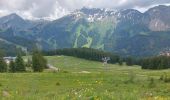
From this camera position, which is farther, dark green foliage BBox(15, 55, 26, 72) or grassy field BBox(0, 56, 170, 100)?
dark green foliage BBox(15, 55, 26, 72)

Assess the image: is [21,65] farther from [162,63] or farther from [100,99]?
[100,99]

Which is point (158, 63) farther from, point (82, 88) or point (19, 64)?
point (82, 88)

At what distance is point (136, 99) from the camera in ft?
47.2

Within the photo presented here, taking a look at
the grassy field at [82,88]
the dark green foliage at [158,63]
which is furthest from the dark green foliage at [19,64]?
the dark green foliage at [158,63]

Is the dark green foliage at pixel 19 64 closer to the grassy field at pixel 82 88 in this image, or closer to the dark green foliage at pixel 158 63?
the grassy field at pixel 82 88

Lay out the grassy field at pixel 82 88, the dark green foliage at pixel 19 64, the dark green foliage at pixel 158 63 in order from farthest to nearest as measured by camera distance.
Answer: the dark green foliage at pixel 158 63 → the dark green foliage at pixel 19 64 → the grassy field at pixel 82 88

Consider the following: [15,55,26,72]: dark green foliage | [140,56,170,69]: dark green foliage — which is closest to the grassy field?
[15,55,26,72]: dark green foliage

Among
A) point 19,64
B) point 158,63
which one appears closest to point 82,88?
point 19,64

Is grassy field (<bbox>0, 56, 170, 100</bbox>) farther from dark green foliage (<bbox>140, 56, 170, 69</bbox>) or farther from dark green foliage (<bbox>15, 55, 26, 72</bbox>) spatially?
dark green foliage (<bbox>140, 56, 170, 69</bbox>)

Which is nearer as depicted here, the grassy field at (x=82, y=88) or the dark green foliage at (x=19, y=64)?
the grassy field at (x=82, y=88)

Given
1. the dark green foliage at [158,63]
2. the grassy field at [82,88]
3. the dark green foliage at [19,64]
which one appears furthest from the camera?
the dark green foliage at [158,63]

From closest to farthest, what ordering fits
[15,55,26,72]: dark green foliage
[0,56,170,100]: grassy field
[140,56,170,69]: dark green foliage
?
[0,56,170,100]: grassy field
[15,55,26,72]: dark green foliage
[140,56,170,69]: dark green foliage

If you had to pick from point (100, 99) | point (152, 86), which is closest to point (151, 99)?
point (100, 99)

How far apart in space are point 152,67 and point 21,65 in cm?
8327
